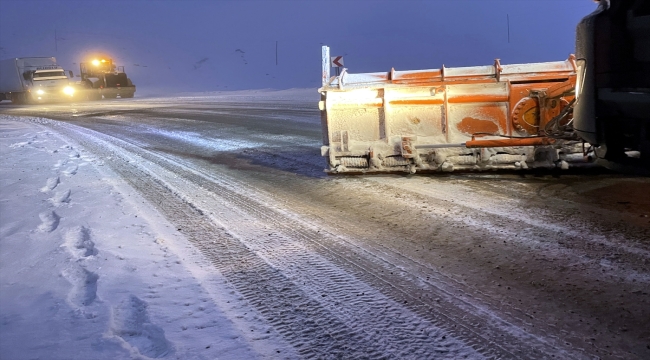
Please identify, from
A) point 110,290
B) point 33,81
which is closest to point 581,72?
point 110,290

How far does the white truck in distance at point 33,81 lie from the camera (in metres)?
35.8

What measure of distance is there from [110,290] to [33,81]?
36.2m

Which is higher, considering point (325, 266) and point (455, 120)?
point (455, 120)

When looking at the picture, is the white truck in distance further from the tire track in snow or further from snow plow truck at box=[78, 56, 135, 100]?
Result: the tire track in snow

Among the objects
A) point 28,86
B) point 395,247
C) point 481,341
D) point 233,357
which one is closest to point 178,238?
point 395,247

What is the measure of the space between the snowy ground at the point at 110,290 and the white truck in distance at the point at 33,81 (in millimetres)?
32012

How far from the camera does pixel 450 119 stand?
7.47m

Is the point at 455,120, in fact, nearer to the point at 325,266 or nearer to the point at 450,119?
the point at 450,119

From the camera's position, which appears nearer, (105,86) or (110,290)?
(110,290)

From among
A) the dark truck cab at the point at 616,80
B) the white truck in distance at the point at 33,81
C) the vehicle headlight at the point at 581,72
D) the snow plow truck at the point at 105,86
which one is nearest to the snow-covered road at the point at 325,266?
the dark truck cab at the point at 616,80

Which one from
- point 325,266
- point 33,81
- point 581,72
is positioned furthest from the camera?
point 33,81

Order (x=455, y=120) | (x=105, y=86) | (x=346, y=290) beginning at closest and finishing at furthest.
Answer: (x=346, y=290) < (x=455, y=120) < (x=105, y=86)

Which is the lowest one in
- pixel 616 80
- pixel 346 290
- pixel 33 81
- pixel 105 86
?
pixel 346 290

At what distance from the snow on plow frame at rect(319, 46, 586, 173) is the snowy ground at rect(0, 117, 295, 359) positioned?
282cm
